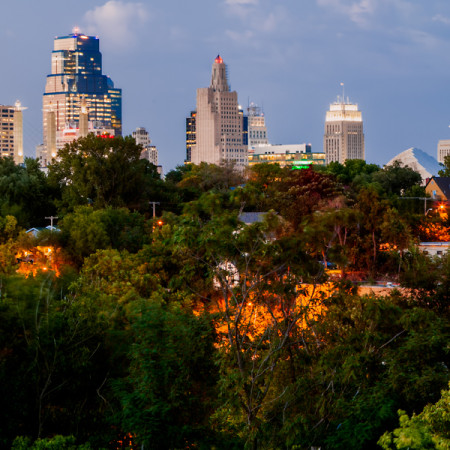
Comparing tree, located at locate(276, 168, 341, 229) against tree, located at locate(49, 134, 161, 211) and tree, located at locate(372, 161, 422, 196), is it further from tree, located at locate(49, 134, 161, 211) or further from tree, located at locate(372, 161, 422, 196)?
tree, located at locate(372, 161, 422, 196)

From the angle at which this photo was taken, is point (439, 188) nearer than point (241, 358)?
No

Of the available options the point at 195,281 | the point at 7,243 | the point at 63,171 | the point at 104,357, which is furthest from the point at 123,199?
the point at 104,357

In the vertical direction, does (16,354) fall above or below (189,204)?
below

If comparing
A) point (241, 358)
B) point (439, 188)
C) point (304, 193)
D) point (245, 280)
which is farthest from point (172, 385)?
point (439, 188)

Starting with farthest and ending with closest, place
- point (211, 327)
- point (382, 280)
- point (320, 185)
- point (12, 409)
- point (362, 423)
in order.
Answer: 1. point (320, 185)
2. point (382, 280)
3. point (12, 409)
4. point (211, 327)
5. point (362, 423)

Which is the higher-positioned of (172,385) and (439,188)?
(439,188)

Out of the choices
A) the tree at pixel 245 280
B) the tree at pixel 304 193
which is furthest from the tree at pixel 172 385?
the tree at pixel 304 193

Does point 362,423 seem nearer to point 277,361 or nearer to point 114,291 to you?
point 277,361

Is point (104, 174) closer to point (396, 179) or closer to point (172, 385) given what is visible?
point (396, 179)

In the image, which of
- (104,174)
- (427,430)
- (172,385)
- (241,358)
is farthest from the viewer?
(104,174)

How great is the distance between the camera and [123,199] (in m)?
65.8

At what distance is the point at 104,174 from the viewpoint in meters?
63.8

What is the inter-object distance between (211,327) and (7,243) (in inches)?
1353

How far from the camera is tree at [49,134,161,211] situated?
63.3 m
